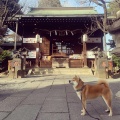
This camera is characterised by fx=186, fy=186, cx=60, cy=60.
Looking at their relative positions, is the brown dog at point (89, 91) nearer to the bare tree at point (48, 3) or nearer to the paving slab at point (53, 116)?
the paving slab at point (53, 116)

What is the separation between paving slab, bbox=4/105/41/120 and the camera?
3966mm

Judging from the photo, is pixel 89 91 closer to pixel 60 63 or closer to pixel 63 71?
pixel 63 71

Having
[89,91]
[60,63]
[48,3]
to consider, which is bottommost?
[89,91]

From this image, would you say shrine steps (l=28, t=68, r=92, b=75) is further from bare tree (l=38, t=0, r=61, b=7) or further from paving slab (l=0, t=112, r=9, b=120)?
bare tree (l=38, t=0, r=61, b=7)

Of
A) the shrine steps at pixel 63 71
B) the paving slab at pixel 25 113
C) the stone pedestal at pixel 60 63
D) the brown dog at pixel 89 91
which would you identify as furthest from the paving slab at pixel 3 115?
the stone pedestal at pixel 60 63

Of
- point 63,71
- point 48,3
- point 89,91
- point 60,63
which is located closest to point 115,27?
point 89,91

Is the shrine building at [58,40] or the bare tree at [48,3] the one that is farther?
the bare tree at [48,3]

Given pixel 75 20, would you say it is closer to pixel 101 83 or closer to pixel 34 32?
pixel 34 32

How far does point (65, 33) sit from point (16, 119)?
57.9 feet

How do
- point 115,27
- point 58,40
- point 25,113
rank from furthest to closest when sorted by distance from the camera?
point 58,40 → point 115,27 → point 25,113

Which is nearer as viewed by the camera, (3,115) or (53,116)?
(53,116)

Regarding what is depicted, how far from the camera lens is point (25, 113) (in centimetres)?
429

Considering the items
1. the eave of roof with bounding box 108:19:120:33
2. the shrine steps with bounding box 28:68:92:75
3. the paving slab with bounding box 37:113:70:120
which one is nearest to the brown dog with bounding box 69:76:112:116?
the paving slab with bounding box 37:113:70:120

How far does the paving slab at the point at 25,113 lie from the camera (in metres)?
3.97
